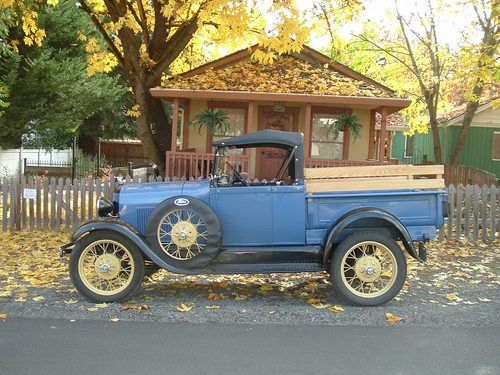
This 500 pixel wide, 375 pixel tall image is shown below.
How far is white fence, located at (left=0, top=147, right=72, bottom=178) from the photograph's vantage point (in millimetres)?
21094

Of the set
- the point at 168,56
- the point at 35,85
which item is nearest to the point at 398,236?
the point at 168,56

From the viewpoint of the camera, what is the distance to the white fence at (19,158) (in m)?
21.1

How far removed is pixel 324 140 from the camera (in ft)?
53.4

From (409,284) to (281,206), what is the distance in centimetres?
226

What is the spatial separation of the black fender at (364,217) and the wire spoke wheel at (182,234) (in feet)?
4.40

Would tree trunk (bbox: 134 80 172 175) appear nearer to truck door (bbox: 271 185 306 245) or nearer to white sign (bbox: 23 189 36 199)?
white sign (bbox: 23 189 36 199)

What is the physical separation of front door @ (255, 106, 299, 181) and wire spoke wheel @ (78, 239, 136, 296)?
10207 millimetres

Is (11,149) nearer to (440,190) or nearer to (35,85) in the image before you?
(35,85)

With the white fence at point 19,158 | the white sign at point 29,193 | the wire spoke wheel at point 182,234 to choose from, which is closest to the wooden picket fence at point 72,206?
the white sign at point 29,193

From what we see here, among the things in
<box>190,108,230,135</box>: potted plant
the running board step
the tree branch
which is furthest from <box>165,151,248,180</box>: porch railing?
the running board step

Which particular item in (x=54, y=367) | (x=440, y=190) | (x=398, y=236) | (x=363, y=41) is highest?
(x=363, y=41)

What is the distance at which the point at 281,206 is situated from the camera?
6.09 meters

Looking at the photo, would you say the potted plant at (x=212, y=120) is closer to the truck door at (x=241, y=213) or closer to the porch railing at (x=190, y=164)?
the porch railing at (x=190, y=164)

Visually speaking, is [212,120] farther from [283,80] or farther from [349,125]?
[349,125]
